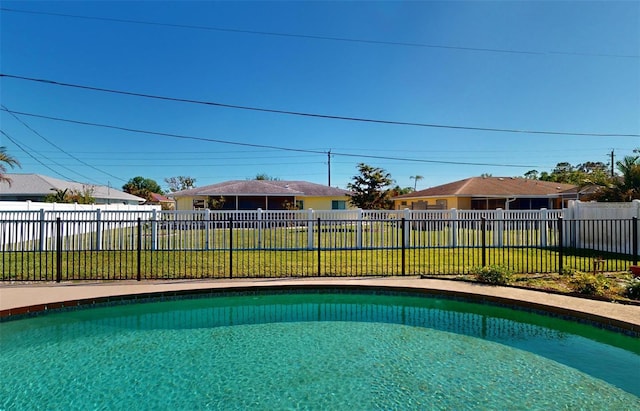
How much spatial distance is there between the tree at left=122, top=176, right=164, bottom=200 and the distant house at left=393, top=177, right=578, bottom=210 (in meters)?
47.0

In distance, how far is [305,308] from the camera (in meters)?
6.40

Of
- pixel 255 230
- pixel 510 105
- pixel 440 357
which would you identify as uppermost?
pixel 510 105

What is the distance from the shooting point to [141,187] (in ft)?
228

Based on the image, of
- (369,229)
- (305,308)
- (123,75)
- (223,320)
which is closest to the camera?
(223,320)

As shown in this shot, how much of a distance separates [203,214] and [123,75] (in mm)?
8010

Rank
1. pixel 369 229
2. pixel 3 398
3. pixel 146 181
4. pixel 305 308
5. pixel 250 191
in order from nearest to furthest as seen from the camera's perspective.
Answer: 1. pixel 3 398
2. pixel 305 308
3. pixel 369 229
4. pixel 250 191
5. pixel 146 181

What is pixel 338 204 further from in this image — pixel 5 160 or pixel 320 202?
pixel 5 160

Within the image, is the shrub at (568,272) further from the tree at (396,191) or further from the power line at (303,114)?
the tree at (396,191)

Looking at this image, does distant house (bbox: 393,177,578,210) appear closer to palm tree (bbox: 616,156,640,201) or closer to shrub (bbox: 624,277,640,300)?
palm tree (bbox: 616,156,640,201)

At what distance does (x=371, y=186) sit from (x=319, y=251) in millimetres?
16006

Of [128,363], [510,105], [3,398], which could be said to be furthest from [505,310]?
[510,105]

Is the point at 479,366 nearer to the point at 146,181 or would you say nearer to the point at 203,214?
the point at 203,214

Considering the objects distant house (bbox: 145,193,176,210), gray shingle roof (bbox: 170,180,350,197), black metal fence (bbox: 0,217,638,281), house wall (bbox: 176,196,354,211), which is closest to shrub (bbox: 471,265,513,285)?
black metal fence (bbox: 0,217,638,281)

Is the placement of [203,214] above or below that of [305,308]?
above
